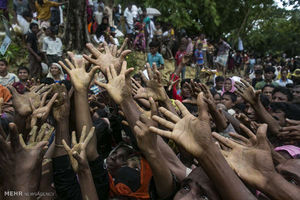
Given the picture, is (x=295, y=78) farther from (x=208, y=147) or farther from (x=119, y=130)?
(x=208, y=147)

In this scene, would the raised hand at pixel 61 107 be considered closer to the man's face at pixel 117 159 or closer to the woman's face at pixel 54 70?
the man's face at pixel 117 159

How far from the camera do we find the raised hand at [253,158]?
1492 mm

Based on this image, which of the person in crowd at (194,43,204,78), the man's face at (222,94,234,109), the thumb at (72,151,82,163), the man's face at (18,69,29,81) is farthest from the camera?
the person in crowd at (194,43,204,78)

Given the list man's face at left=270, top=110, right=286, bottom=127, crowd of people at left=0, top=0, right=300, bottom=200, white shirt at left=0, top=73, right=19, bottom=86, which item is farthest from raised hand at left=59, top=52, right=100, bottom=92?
white shirt at left=0, top=73, right=19, bottom=86

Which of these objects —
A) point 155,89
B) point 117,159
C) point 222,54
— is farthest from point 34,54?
point 222,54

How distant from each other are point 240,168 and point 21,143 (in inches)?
49.0

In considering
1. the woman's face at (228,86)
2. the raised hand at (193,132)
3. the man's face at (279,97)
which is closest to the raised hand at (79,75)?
the raised hand at (193,132)

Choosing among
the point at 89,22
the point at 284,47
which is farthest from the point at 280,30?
the point at 89,22

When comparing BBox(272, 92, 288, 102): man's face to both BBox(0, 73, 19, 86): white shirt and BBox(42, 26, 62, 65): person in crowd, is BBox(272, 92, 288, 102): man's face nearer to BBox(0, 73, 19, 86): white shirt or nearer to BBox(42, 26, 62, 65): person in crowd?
BBox(0, 73, 19, 86): white shirt

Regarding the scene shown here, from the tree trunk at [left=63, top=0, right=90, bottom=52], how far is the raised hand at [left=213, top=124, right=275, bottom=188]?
7.89m

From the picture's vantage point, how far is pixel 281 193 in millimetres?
1418

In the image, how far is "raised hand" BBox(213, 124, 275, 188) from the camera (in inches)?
58.7

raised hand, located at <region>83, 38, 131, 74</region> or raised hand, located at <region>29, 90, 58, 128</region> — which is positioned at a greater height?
raised hand, located at <region>83, 38, 131, 74</region>

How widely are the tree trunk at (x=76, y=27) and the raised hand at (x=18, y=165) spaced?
764 centimetres
